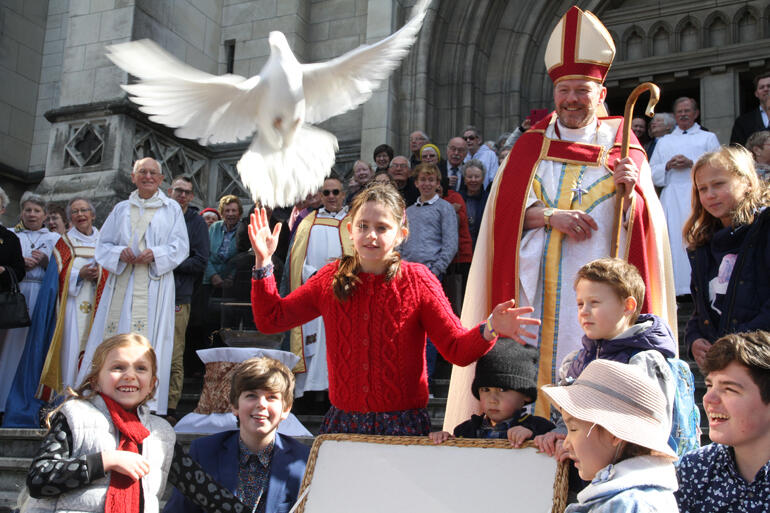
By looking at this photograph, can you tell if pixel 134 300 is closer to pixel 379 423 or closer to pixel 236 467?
pixel 236 467

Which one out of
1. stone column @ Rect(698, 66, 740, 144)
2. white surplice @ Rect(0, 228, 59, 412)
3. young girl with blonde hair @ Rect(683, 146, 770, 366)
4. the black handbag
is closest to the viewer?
young girl with blonde hair @ Rect(683, 146, 770, 366)

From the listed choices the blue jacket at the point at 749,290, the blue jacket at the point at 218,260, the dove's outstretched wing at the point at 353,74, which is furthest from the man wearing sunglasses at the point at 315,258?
the blue jacket at the point at 749,290

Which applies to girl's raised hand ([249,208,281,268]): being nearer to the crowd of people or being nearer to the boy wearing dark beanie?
the crowd of people

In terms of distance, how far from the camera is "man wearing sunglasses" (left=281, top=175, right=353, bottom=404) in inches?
266

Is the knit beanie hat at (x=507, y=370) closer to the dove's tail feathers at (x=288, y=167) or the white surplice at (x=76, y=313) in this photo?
the dove's tail feathers at (x=288, y=167)

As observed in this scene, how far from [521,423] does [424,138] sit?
6.06 meters

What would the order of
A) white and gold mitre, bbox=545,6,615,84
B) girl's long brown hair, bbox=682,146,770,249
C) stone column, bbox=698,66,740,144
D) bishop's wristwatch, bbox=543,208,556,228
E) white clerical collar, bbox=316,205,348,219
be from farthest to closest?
stone column, bbox=698,66,740,144 → white clerical collar, bbox=316,205,348,219 → white and gold mitre, bbox=545,6,615,84 → bishop's wristwatch, bbox=543,208,556,228 → girl's long brown hair, bbox=682,146,770,249

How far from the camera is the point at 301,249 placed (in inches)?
283

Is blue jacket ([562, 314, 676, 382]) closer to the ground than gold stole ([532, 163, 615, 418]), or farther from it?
closer to the ground

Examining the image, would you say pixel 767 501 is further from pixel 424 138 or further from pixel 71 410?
pixel 424 138

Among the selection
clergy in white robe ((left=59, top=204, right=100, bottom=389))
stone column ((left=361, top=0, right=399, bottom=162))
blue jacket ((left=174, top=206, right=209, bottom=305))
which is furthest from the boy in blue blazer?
stone column ((left=361, top=0, right=399, bottom=162))

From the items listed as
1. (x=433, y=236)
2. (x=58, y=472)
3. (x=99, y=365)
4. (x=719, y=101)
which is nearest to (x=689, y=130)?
(x=719, y=101)

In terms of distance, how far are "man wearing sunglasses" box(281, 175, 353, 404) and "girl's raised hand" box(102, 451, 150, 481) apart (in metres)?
3.47

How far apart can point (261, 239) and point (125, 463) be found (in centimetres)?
100
